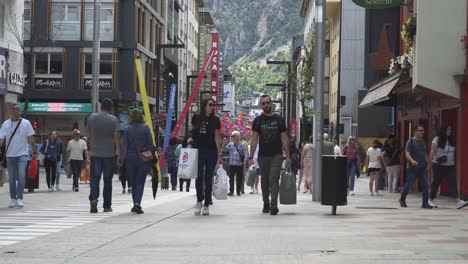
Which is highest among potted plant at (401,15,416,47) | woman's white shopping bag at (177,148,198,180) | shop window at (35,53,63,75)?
shop window at (35,53,63,75)

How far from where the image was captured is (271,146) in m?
14.4

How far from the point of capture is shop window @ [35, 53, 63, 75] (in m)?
55.4

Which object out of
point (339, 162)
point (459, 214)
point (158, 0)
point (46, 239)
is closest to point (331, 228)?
point (339, 162)

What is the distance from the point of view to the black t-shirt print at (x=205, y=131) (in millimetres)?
14383

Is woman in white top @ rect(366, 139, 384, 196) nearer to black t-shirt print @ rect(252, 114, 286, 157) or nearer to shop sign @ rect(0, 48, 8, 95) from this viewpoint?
black t-shirt print @ rect(252, 114, 286, 157)

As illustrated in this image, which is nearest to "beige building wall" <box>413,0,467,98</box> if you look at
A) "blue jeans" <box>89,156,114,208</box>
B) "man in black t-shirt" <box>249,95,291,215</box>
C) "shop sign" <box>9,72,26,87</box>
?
"man in black t-shirt" <box>249,95,291,215</box>

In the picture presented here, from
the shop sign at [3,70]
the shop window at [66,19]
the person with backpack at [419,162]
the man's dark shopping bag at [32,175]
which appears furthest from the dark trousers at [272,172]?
the shop window at [66,19]

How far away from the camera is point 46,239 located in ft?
34.0

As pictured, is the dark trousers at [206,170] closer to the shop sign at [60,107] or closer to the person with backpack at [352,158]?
the person with backpack at [352,158]

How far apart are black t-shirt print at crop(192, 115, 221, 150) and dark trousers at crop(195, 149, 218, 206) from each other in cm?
10

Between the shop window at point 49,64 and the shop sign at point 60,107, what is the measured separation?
210 cm

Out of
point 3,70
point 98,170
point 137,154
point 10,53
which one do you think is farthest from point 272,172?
point 10,53

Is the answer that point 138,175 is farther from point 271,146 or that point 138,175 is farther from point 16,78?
point 16,78

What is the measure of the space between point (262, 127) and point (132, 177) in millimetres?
2254
